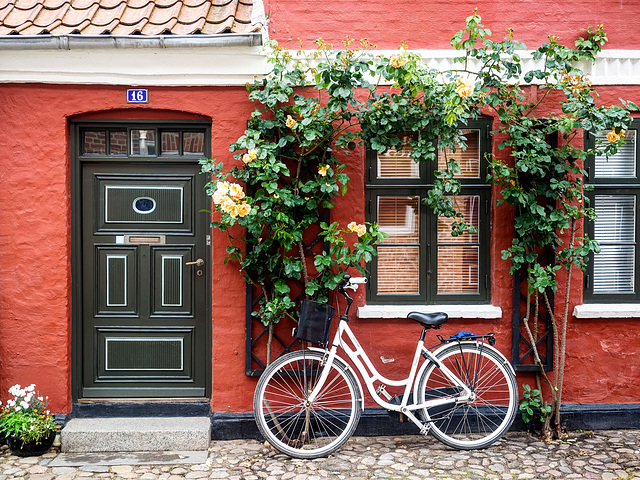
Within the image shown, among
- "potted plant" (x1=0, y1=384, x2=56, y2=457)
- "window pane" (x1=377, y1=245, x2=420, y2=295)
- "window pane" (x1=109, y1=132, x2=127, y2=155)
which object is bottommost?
"potted plant" (x1=0, y1=384, x2=56, y2=457)

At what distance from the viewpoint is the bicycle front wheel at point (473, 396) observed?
5.18 metres

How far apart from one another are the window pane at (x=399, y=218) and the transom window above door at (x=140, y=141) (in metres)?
1.67

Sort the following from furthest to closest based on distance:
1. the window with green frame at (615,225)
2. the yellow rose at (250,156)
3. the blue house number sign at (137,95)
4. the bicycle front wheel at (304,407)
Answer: the window with green frame at (615,225) < the blue house number sign at (137,95) < the bicycle front wheel at (304,407) < the yellow rose at (250,156)

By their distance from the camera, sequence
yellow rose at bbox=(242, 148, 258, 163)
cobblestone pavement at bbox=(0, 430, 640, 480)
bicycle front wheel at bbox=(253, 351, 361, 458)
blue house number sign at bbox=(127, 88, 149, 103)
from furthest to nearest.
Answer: blue house number sign at bbox=(127, 88, 149, 103)
bicycle front wheel at bbox=(253, 351, 361, 458)
yellow rose at bbox=(242, 148, 258, 163)
cobblestone pavement at bbox=(0, 430, 640, 480)

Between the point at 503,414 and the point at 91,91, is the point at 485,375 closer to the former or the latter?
the point at 503,414

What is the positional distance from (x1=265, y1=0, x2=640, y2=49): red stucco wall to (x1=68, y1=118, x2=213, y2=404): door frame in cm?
117

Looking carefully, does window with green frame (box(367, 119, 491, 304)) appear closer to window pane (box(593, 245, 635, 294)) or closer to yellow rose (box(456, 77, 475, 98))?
yellow rose (box(456, 77, 475, 98))

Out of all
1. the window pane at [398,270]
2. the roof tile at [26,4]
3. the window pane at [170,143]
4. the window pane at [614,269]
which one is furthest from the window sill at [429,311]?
the roof tile at [26,4]

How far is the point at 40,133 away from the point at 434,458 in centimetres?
416

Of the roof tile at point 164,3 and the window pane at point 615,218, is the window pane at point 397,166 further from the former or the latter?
the roof tile at point 164,3

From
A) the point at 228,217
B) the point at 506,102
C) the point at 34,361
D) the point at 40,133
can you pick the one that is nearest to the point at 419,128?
the point at 506,102

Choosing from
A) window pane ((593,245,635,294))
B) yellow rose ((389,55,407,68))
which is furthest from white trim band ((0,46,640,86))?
window pane ((593,245,635,294))

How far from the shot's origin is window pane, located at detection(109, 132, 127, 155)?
220 inches

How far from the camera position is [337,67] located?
16.3 feet
